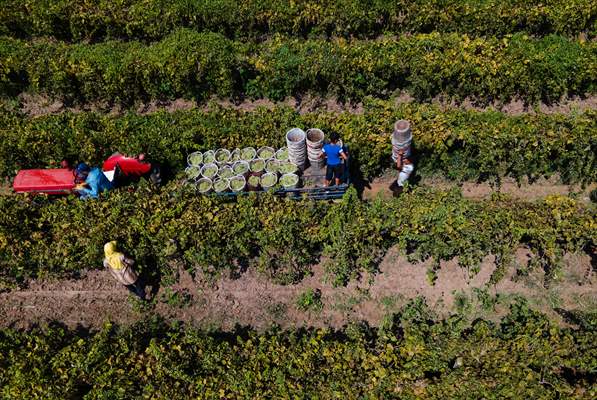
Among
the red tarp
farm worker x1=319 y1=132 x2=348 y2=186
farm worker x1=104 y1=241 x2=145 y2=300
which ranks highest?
farm worker x1=319 y1=132 x2=348 y2=186

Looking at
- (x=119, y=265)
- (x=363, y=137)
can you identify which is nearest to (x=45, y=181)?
(x=119, y=265)

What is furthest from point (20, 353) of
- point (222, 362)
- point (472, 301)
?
point (472, 301)

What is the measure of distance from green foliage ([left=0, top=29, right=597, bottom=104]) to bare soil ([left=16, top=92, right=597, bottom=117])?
24 centimetres

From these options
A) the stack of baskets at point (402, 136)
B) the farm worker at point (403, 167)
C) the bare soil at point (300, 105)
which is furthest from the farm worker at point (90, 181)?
the farm worker at point (403, 167)

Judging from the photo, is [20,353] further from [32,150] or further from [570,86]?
[570,86]

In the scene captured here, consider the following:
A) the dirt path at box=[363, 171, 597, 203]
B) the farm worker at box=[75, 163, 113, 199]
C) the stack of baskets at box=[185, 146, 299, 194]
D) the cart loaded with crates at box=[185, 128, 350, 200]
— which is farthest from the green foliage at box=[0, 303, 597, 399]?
the dirt path at box=[363, 171, 597, 203]

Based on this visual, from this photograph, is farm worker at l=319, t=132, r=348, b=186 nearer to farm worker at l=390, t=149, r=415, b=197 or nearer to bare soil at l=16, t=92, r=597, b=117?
farm worker at l=390, t=149, r=415, b=197

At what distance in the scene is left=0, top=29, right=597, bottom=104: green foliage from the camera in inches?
591

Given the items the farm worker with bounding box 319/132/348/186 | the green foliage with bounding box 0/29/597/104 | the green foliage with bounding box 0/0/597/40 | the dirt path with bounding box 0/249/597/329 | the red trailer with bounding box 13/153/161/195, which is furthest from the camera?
the green foliage with bounding box 0/0/597/40

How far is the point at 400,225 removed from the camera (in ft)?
38.2

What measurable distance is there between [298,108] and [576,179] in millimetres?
7961

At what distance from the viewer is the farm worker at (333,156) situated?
12.6 meters

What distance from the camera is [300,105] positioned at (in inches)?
642

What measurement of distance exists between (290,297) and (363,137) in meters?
4.38
